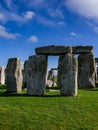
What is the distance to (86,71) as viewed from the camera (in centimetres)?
3108

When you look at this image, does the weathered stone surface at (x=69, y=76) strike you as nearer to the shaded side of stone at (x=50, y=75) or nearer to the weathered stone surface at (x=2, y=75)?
the weathered stone surface at (x=2, y=75)

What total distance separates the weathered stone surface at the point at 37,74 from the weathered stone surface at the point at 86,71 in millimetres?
9693

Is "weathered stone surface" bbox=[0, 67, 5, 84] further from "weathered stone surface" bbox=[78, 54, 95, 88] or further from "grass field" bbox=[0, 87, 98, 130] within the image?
"grass field" bbox=[0, 87, 98, 130]

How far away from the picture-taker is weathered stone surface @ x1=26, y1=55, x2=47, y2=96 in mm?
21484

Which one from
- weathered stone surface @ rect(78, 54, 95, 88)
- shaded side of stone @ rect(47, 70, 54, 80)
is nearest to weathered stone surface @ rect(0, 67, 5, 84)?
shaded side of stone @ rect(47, 70, 54, 80)

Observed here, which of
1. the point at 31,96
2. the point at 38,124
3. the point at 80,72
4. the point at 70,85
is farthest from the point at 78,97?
the point at 80,72

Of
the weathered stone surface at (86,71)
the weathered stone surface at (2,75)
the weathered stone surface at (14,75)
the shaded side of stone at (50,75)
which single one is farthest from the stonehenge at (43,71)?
the shaded side of stone at (50,75)

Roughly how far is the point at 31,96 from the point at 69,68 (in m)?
3.08

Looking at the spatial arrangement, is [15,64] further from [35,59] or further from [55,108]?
[55,108]

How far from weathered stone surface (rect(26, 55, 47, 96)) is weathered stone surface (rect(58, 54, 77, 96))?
1301 mm

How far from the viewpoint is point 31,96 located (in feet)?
68.5

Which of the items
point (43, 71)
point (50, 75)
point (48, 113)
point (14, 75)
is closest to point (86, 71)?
point (14, 75)

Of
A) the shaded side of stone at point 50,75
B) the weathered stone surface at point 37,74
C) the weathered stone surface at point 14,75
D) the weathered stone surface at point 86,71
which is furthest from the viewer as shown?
the shaded side of stone at point 50,75

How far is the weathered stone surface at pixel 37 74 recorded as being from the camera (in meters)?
21.5
